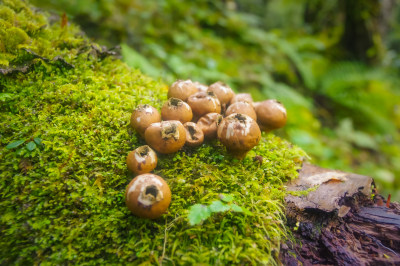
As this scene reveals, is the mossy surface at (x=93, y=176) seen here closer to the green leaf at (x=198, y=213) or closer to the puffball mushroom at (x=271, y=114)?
the green leaf at (x=198, y=213)

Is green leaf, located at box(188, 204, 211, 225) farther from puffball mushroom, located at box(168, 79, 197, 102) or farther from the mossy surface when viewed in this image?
puffball mushroom, located at box(168, 79, 197, 102)

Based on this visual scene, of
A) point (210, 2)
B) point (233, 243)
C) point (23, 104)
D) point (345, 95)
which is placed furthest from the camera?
point (210, 2)

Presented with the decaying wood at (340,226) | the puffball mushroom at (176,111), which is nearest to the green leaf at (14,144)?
the puffball mushroom at (176,111)

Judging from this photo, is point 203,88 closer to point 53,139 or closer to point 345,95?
point 53,139

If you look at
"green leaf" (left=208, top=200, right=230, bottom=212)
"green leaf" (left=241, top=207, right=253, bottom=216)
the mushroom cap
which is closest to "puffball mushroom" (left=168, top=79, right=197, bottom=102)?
the mushroom cap

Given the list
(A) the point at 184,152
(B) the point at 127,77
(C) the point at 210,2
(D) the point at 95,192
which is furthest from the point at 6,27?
(C) the point at 210,2

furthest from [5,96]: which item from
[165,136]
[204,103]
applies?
[204,103]
